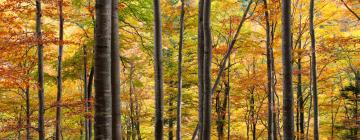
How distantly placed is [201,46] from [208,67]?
3.79 ft

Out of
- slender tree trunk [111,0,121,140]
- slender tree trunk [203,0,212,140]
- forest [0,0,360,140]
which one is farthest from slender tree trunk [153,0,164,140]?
slender tree trunk [111,0,121,140]

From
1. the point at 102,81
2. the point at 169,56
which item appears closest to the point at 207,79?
the point at 102,81

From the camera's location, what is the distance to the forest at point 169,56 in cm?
723

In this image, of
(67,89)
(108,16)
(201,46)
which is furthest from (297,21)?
(67,89)

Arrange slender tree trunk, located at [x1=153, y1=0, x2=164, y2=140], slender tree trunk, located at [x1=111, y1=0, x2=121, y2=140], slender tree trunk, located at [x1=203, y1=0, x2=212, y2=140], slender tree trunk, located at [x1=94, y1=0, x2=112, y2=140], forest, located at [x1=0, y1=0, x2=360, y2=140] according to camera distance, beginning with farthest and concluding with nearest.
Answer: slender tree trunk, located at [x1=153, y1=0, x2=164, y2=140], slender tree trunk, located at [x1=203, y1=0, x2=212, y2=140], forest, located at [x1=0, y1=0, x2=360, y2=140], slender tree trunk, located at [x1=111, y1=0, x2=121, y2=140], slender tree trunk, located at [x1=94, y1=0, x2=112, y2=140]

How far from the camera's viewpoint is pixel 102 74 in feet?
13.3

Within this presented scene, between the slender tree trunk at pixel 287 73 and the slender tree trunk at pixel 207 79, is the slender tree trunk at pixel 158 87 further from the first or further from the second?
the slender tree trunk at pixel 287 73

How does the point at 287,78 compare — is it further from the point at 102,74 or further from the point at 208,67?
the point at 102,74

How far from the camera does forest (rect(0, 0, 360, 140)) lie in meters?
7.23

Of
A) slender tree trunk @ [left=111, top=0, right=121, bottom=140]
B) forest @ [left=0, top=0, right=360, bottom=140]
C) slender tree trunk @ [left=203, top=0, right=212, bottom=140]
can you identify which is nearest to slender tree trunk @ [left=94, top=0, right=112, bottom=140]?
forest @ [left=0, top=0, right=360, bottom=140]

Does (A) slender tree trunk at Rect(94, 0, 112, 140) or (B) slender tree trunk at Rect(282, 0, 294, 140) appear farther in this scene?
(B) slender tree trunk at Rect(282, 0, 294, 140)

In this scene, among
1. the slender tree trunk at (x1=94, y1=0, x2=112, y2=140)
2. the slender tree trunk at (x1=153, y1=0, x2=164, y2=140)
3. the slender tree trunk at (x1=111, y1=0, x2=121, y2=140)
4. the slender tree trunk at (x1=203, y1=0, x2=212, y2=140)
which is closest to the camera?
the slender tree trunk at (x1=94, y1=0, x2=112, y2=140)

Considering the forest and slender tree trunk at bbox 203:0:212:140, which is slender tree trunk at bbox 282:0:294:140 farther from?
slender tree trunk at bbox 203:0:212:140

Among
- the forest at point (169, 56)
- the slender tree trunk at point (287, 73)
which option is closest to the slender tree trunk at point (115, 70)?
the forest at point (169, 56)
